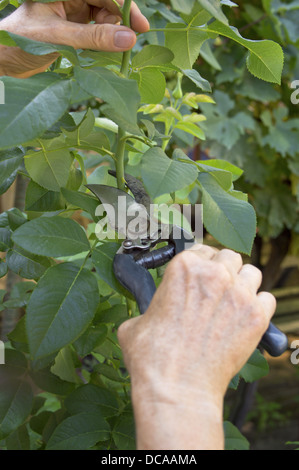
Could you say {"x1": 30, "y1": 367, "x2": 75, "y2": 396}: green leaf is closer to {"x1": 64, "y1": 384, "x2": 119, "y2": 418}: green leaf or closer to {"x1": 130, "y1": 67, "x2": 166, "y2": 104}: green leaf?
{"x1": 64, "y1": 384, "x2": 119, "y2": 418}: green leaf

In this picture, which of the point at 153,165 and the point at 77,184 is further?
the point at 77,184

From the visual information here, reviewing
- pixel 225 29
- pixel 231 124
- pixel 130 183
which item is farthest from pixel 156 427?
pixel 231 124

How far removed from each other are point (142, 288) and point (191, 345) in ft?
0.25

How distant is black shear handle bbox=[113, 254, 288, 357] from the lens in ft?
1.37

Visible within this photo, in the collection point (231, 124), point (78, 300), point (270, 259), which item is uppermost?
point (78, 300)

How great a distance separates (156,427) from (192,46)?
1.23 ft

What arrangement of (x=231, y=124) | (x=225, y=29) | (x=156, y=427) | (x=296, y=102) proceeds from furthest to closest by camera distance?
(x=296, y=102)
(x=231, y=124)
(x=225, y=29)
(x=156, y=427)

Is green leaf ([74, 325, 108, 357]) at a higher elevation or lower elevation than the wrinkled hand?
lower

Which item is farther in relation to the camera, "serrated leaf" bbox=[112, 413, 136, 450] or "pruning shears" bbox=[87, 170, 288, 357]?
"serrated leaf" bbox=[112, 413, 136, 450]

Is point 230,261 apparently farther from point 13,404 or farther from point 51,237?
point 13,404

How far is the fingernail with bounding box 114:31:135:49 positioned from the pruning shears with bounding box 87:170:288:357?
0.13 meters

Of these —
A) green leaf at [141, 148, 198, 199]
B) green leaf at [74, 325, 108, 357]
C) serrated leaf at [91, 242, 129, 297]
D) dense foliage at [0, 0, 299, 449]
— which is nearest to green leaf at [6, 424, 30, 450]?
dense foliage at [0, 0, 299, 449]

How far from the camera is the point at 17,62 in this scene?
1.77 ft

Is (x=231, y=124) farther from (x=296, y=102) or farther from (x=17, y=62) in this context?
(x=17, y=62)
